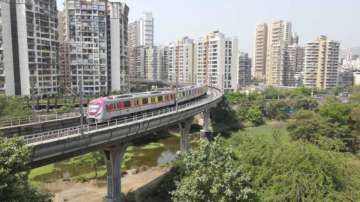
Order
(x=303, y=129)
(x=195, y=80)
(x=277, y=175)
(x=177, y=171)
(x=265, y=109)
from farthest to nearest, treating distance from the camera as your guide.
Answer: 1. (x=195, y=80)
2. (x=265, y=109)
3. (x=303, y=129)
4. (x=177, y=171)
5. (x=277, y=175)

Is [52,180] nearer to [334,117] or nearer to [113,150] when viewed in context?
[113,150]

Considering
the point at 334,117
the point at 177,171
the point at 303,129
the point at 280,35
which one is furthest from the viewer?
the point at 280,35

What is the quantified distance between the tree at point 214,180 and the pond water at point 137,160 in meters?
Answer: 23.3

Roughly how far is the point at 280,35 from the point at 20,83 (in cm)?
11250

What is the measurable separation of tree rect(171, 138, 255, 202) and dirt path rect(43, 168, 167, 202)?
49.9 ft

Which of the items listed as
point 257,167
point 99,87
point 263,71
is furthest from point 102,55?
point 263,71

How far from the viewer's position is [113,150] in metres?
27.0

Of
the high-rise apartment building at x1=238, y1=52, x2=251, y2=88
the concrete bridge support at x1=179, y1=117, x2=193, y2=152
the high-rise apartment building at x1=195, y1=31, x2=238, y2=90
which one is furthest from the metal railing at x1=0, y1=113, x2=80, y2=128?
the high-rise apartment building at x1=238, y1=52, x2=251, y2=88

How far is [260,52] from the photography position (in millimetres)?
143875

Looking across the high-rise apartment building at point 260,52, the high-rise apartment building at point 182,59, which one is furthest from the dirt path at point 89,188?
the high-rise apartment building at point 260,52

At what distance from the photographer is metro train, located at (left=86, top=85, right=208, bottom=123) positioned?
2917cm

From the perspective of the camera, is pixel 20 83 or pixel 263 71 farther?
pixel 263 71

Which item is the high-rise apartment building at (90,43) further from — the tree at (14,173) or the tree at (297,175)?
the tree at (14,173)

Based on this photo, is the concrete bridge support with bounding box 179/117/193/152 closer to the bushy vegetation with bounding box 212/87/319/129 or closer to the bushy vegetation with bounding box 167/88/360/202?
the bushy vegetation with bounding box 167/88/360/202
